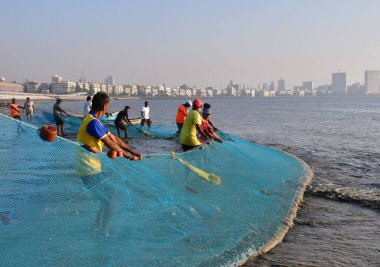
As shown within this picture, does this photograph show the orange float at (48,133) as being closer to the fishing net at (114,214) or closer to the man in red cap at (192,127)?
the fishing net at (114,214)

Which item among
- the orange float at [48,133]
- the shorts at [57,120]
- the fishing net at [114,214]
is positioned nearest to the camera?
the orange float at [48,133]

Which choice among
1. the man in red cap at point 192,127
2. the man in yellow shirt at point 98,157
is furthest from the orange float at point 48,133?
the man in red cap at point 192,127

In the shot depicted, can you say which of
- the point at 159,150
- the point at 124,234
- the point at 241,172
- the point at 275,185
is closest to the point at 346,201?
the point at 275,185

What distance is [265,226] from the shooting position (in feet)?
20.2

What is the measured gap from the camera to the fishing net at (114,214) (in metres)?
4.61

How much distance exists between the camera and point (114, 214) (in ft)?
16.7

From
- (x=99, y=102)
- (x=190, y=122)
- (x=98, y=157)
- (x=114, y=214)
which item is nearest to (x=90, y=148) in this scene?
(x=98, y=157)

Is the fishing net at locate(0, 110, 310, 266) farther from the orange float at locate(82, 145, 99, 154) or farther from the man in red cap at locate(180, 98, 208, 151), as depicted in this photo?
the man in red cap at locate(180, 98, 208, 151)

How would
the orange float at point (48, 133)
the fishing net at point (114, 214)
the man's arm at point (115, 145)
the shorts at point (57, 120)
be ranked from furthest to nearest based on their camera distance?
1. the shorts at point (57, 120)
2. the fishing net at point (114, 214)
3. the man's arm at point (115, 145)
4. the orange float at point (48, 133)

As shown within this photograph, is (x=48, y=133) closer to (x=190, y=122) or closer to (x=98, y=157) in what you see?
(x=98, y=157)

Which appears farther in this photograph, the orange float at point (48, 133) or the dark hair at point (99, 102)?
the dark hair at point (99, 102)

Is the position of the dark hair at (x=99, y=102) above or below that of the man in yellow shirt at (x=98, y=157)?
above

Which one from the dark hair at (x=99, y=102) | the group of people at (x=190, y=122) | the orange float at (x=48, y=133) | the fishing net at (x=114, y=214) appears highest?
the dark hair at (x=99, y=102)

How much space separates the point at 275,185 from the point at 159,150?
301 inches
